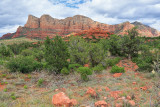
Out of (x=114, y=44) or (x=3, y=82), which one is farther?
(x=114, y=44)

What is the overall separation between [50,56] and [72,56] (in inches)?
145

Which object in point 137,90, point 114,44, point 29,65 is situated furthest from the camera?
point 114,44

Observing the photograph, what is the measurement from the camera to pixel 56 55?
8586 millimetres

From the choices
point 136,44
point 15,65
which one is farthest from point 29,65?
point 136,44

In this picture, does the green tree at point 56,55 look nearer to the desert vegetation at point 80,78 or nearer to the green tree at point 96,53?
the desert vegetation at point 80,78

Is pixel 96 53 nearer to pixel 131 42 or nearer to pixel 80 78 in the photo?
pixel 80 78

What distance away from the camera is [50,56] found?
8617 millimetres

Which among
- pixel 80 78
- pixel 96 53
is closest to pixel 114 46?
pixel 96 53

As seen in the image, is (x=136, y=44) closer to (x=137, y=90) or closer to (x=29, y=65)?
(x=137, y=90)

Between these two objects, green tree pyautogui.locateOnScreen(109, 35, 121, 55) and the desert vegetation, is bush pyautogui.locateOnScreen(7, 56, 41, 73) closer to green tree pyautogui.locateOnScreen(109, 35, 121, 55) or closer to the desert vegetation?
the desert vegetation

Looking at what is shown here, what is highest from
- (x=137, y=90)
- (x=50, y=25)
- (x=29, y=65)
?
(x=50, y=25)

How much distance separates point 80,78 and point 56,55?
290 centimetres

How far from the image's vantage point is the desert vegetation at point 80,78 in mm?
4288

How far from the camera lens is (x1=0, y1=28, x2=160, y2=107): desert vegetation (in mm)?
4288
